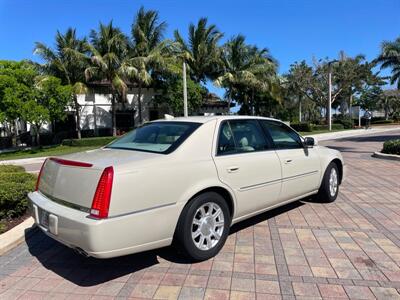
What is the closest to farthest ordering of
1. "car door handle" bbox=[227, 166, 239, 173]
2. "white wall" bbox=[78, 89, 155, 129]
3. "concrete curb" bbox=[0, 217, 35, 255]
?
"car door handle" bbox=[227, 166, 239, 173]
"concrete curb" bbox=[0, 217, 35, 255]
"white wall" bbox=[78, 89, 155, 129]

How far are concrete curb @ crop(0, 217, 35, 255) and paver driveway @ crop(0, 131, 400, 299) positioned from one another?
10 cm

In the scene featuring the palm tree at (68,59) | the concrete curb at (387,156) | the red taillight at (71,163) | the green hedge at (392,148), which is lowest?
the concrete curb at (387,156)

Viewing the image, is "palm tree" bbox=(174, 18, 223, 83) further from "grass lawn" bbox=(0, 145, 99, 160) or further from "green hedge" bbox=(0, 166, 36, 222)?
"green hedge" bbox=(0, 166, 36, 222)

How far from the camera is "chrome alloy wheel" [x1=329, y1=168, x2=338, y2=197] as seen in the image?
6246 mm

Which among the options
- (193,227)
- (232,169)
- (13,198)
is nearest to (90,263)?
(193,227)

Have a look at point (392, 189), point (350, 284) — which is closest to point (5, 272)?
point (350, 284)

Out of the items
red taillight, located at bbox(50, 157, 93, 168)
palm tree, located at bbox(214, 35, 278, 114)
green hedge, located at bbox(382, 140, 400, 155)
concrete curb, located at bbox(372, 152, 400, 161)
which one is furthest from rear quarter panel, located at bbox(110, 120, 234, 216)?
palm tree, located at bbox(214, 35, 278, 114)

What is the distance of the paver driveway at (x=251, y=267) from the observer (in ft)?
11.2

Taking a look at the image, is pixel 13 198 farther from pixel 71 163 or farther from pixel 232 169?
pixel 232 169

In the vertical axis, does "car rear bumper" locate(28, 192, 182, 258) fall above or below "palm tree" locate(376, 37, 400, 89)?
below

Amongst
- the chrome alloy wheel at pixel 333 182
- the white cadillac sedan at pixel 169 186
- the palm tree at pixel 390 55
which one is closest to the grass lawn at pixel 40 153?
the chrome alloy wheel at pixel 333 182

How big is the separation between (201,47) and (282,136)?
1051 inches

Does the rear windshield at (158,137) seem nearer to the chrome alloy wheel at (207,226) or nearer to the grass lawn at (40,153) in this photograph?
the chrome alloy wheel at (207,226)

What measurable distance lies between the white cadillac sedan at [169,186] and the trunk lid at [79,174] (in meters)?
0.01
